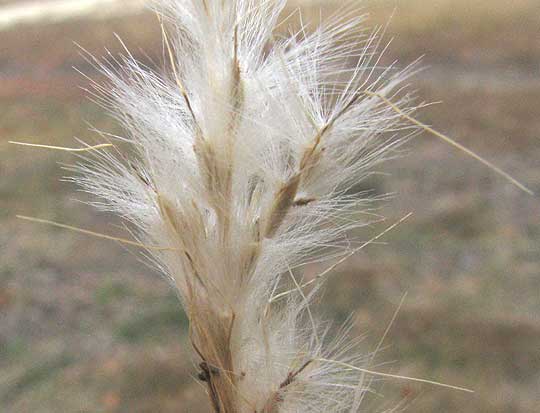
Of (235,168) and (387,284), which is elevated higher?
(235,168)

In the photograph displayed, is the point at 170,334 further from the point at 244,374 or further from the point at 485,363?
the point at 244,374

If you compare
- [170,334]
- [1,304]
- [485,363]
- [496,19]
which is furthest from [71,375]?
[496,19]

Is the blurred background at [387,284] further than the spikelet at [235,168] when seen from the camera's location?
Yes

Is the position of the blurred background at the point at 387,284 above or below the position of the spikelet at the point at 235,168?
below

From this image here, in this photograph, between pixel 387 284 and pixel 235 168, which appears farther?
pixel 387 284

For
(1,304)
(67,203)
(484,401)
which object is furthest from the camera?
(67,203)
